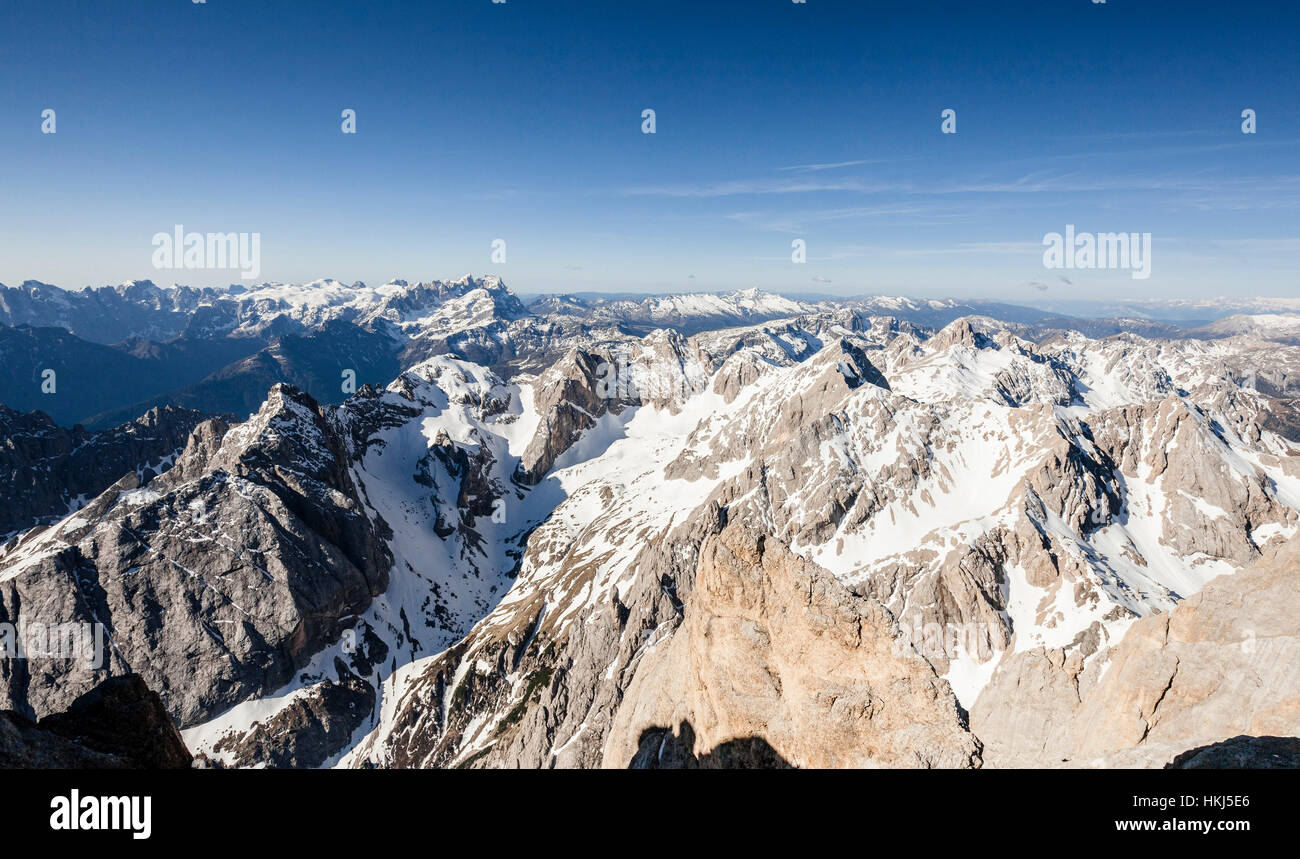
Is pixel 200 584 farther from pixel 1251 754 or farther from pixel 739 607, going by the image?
pixel 1251 754

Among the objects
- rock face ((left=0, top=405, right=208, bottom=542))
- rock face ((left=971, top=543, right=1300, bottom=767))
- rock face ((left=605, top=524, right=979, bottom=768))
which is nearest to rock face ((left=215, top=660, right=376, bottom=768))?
rock face ((left=605, top=524, right=979, bottom=768))

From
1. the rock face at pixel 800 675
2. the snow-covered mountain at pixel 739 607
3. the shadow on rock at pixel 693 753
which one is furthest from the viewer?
the snow-covered mountain at pixel 739 607

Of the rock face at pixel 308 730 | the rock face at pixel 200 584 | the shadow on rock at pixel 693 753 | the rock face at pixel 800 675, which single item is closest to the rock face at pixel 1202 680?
A: the rock face at pixel 800 675

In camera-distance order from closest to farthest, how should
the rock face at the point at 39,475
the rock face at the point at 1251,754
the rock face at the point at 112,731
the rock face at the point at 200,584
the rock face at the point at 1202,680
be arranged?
the rock face at the point at 112,731, the rock face at the point at 1251,754, the rock face at the point at 1202,680, the rock face at the point at 200,584, the rock face at the point at 39,475

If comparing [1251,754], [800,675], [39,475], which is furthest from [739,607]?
[39,475]

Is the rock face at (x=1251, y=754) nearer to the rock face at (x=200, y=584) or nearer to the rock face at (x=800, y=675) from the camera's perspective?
the rock face at (x=800, y=675)
